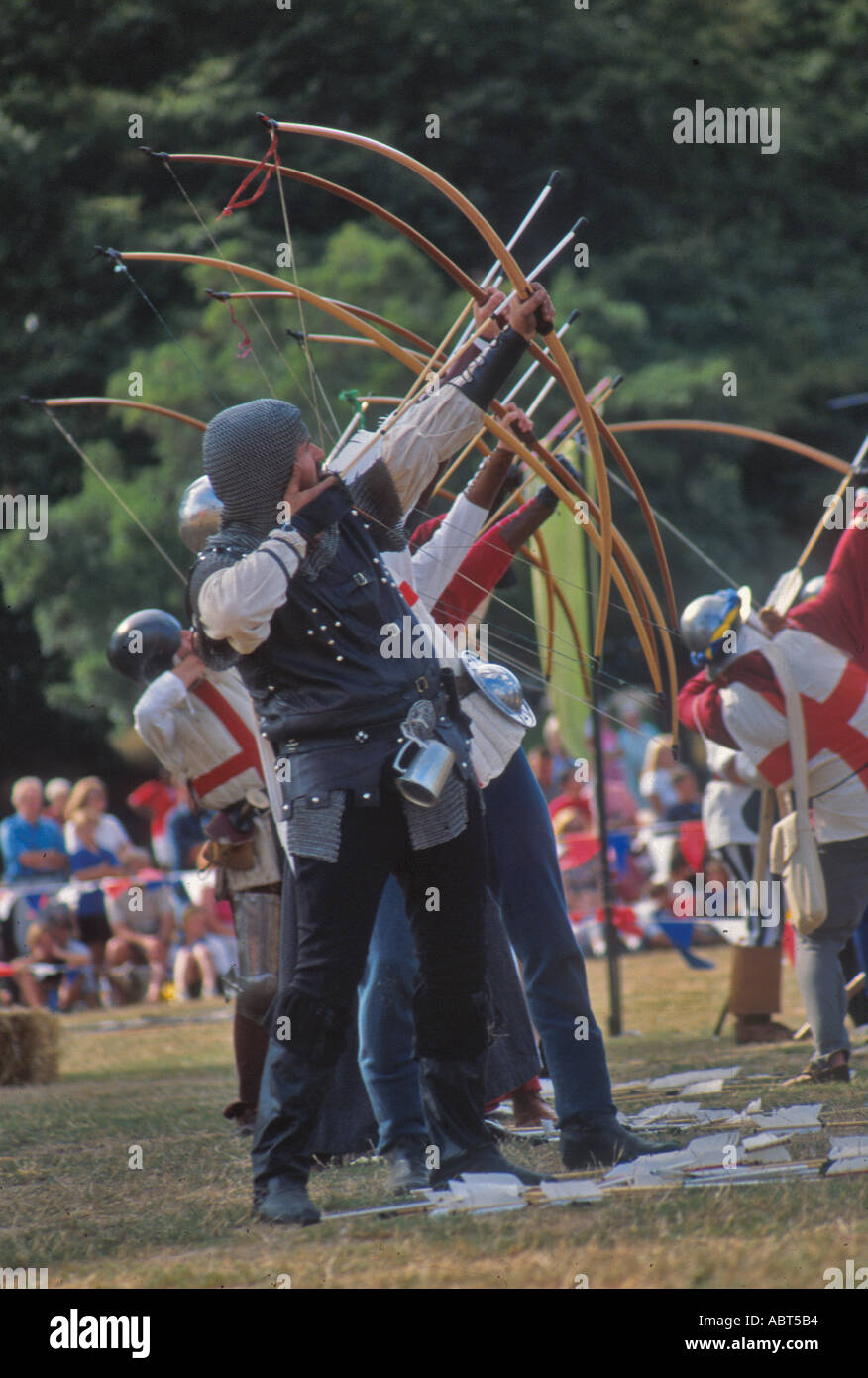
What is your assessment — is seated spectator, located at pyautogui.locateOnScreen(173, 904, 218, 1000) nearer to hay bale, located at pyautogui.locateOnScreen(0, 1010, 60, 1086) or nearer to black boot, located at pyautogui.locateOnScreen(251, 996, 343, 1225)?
hay bale, located at pyautogui.locateOnScreen(0, 1010, 60, 1086)

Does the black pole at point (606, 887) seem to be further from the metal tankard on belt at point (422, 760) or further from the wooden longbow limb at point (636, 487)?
the metal tankard on belt at point (422, 760)

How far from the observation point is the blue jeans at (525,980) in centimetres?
454

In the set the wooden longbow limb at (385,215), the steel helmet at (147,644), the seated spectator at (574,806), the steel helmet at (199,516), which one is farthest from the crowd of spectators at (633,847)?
the wooden longbow limb at (385,215)

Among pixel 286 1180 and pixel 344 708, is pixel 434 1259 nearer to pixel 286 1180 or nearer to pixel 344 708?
pixel 286 1180

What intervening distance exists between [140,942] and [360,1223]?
29.1 feet

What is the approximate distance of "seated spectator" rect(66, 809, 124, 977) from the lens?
39.8 ft

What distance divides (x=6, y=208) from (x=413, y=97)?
437 cm

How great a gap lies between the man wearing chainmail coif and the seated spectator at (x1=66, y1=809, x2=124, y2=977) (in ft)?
26.9

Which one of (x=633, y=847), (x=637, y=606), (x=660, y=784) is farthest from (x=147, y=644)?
(x=660, y=784)

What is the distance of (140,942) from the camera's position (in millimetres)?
12492

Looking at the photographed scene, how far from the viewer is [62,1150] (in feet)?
18.4

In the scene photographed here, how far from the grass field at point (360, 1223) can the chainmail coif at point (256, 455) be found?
1.62m

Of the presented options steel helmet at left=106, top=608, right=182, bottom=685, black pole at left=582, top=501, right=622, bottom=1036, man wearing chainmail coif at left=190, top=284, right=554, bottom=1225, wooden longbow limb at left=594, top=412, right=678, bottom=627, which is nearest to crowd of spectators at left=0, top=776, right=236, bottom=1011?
black pole at left=582, top=501, right=622, bottom=1036

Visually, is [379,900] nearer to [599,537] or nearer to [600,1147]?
[600,1147]
